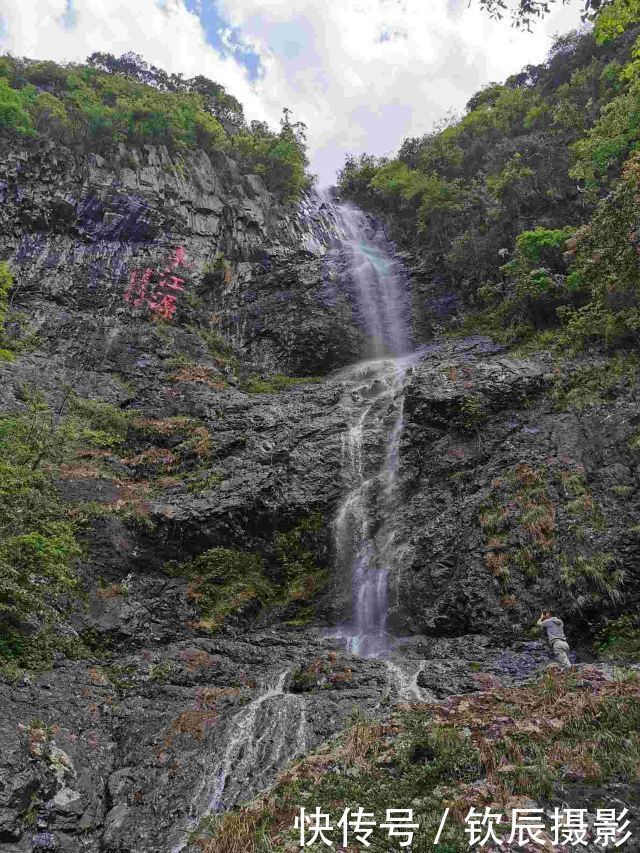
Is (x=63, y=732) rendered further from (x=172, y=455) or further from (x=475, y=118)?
(x=475, y=118)

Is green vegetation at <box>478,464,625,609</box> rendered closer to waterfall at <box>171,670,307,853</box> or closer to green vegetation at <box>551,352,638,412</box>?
green vegetation at <box>551,352,638,412</box>

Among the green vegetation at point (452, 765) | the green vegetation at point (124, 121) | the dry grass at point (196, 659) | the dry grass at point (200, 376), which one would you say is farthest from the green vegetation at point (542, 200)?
the dry grass at point (196, 659)

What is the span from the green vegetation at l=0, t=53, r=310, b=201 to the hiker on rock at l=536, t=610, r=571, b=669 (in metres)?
28.4

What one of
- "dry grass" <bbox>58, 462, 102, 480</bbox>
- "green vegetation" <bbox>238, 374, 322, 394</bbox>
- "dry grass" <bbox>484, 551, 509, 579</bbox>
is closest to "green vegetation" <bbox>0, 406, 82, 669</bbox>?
"dry grass" <bbox>58, 462, 102, 480</bbox>

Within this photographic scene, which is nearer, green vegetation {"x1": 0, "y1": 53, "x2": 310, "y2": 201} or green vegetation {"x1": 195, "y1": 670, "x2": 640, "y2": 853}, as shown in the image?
green vegetation {"x1": 195, "y1": 670, "x2": 640, "y2": 853}

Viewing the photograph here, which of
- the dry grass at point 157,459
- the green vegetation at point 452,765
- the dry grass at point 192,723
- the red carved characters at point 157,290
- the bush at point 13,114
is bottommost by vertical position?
the green vegetation at point 452,765

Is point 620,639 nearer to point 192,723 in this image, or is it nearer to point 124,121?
point 192,723

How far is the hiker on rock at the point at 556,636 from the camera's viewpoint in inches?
355

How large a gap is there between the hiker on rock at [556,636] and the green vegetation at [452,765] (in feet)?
6.18

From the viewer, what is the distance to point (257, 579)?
546 inches

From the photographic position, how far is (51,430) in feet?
50.0

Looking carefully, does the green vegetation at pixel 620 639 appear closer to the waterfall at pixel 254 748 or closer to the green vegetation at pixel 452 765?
the green vegetation at pixel 452 765

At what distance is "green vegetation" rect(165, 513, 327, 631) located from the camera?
13008 mm

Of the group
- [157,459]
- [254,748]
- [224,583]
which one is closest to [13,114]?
[157,459]
